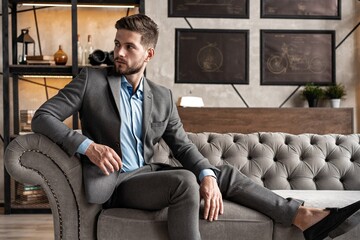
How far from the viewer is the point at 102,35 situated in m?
5.83

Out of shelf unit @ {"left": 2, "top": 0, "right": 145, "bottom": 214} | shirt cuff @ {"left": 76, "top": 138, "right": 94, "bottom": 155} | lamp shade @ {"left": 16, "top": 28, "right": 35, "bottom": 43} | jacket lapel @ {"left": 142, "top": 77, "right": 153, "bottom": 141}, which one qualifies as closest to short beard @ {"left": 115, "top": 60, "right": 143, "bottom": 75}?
jacket lapel @ {"left": 142, "top": 77, "right": 153, "bottom": 141}

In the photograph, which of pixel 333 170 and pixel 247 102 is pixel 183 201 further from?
pixel 247 102

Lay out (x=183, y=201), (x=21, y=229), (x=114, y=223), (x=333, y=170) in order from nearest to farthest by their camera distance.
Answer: (x=183, y=201), (x=114, y=223), (x=333, y=170), (x=21, y=229)

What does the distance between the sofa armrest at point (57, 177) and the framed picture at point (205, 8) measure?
366 cm

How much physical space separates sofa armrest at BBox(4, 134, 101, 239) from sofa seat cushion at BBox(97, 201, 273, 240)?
0.08 m

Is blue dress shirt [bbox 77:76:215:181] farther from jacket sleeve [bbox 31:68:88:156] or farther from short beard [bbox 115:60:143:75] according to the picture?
jacket sleeve [bbox 31:68:88:156]

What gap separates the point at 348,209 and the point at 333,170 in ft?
3.14

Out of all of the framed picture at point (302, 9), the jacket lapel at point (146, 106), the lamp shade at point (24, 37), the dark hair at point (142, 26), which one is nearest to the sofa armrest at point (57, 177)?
the jacket lapel at point (146, 106)

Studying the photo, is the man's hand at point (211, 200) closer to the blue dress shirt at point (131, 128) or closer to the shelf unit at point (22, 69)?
the blue dress shirt at point (131, 128)

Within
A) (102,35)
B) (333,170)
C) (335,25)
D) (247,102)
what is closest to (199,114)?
(247,102)

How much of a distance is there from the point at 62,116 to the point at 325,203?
4.25ft

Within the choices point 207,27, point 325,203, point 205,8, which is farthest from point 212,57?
point 325,203

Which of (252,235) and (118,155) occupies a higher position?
(118,155)

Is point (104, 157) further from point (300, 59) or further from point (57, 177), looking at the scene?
point (300, 59)
